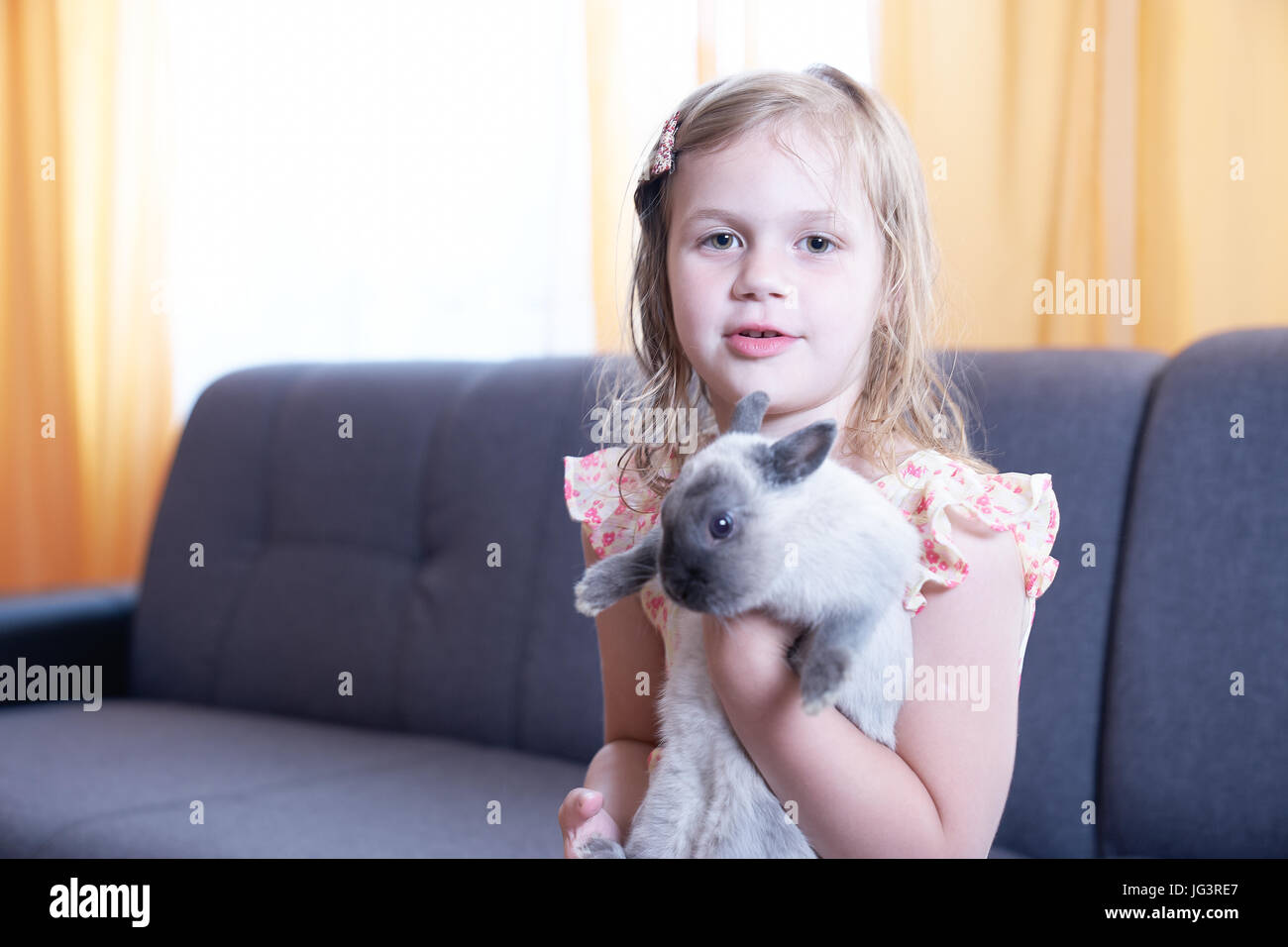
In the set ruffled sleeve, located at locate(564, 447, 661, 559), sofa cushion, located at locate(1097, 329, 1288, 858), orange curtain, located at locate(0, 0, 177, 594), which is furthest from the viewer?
orange curtain, located at locate(0, 0, 177, 594)

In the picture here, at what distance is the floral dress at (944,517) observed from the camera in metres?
0.78

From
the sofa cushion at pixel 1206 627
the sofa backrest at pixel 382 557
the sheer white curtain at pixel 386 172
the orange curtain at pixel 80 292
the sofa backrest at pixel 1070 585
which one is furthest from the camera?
the orange curtain at pixel 80 292

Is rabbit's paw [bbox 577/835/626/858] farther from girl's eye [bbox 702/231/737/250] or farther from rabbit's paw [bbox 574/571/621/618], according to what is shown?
girl's eye [bbox 702/231/737/250]

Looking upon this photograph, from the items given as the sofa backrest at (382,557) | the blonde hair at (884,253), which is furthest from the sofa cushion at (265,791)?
the blonde hair at (884,253)

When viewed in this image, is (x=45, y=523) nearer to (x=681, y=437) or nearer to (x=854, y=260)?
(x=681, y=437)

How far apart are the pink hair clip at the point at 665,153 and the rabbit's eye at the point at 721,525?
0.37m

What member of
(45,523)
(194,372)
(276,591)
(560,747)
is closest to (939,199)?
(560,747)

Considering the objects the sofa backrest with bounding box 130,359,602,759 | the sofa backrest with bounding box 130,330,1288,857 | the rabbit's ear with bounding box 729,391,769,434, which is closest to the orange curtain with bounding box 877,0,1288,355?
the sofa backrest with bounding box 130,330,1288,857

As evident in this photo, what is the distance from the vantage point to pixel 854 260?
32.4 inches

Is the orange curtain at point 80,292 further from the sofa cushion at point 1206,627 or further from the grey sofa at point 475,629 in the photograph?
the sofa cushion at point 1206,627

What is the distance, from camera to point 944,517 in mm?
782

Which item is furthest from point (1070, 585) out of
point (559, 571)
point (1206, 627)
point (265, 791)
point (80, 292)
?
point (80, 292)

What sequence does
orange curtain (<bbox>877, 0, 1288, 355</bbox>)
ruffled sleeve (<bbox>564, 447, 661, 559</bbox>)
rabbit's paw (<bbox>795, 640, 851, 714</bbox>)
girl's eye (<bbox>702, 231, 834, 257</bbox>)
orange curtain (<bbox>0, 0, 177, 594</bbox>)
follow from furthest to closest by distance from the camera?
orange curtain (<bbox>0, 0, 177, 594</bbox>)
orange curtain (<bbox>877, 0, 1288, 355</bbox>)
ruffled sleeve (<bbox>564, 447, 661, 559</bbox>)
girl's eye (<bbox>702, 231, 834, 257</bbox>)
rabbit's paw (<bbox>795, 640, 851, 714</bbox>)

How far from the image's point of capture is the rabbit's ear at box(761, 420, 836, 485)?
24.6 inches
